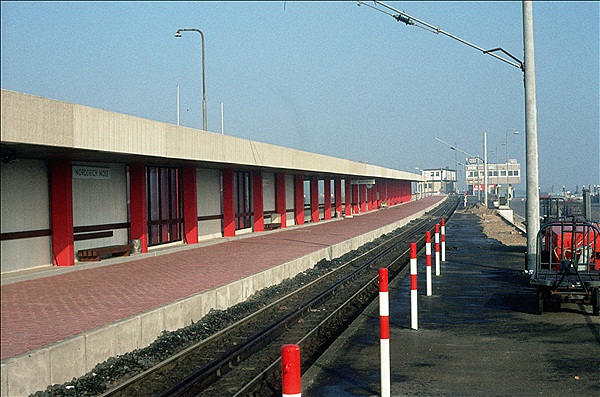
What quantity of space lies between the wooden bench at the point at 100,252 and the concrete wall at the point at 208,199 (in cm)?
723

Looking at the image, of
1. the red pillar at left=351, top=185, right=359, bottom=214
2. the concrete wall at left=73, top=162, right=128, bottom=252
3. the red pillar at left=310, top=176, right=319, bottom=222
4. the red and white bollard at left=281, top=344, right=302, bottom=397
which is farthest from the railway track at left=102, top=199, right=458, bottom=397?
the red pillar at left=351, top=185, right=359, bottom=214

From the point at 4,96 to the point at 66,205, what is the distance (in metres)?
12.0

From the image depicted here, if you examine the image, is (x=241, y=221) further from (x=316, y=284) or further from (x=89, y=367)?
(x=89, y=367)

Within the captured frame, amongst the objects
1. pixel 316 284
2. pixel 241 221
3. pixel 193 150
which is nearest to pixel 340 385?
pixel 316 284

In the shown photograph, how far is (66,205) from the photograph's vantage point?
49.8 ft

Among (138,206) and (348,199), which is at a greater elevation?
(138,206)

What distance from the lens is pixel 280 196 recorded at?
3675 cm

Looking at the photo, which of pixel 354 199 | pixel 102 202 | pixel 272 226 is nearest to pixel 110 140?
pixel 102 202

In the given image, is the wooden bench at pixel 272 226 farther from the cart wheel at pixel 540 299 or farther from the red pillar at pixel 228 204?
the cart wheel at pixel 540 299

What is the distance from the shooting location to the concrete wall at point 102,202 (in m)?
17.2

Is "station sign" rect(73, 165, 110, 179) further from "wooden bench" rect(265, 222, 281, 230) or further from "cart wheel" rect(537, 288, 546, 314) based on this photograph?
"wooden bench" rect(265, 222, 281, 230)

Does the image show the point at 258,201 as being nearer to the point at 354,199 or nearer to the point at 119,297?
the point at 119,297

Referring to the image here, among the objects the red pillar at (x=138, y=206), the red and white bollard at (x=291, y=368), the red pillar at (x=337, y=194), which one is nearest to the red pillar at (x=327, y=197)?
the red pillar at (x=337, y=194)

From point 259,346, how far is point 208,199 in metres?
16.9
